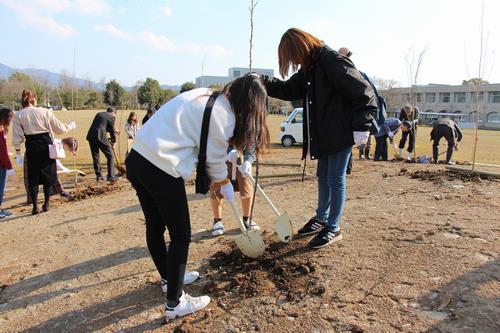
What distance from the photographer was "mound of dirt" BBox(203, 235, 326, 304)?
9.18 ft

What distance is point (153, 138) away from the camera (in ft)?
7.24

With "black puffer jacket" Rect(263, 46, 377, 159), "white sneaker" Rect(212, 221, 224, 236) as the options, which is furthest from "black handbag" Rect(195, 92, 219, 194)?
"white sneaker" Rect(212, 221, 224, 236)

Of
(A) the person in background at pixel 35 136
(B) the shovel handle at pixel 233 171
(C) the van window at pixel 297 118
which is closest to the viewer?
(B) the shovel handle at pixel 233 171

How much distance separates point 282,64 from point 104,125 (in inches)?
276

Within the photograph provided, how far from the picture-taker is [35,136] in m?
5.94

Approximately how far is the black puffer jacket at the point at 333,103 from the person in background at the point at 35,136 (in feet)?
14.8

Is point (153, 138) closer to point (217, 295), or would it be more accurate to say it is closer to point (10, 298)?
point (217, 295)

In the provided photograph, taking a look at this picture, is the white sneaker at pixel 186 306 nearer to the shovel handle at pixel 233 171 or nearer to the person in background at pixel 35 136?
the shovel handle at pixel 233 171

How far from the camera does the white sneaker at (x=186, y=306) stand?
2529 millimetres

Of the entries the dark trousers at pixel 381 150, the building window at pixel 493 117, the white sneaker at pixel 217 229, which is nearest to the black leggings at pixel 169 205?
the white sneaker at pixel 217 229

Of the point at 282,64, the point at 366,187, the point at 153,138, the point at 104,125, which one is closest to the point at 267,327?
the point at 153,138

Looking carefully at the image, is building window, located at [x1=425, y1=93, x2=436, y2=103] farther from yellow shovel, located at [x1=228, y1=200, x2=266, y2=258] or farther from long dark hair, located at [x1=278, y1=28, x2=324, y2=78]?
yellow shovel, located at [x1=228, y1=200, x2=266, y2=258]

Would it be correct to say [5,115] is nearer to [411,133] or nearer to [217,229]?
[217,229]

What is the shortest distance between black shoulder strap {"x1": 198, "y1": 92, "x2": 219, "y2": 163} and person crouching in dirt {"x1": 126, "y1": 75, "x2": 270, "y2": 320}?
0.02 m
